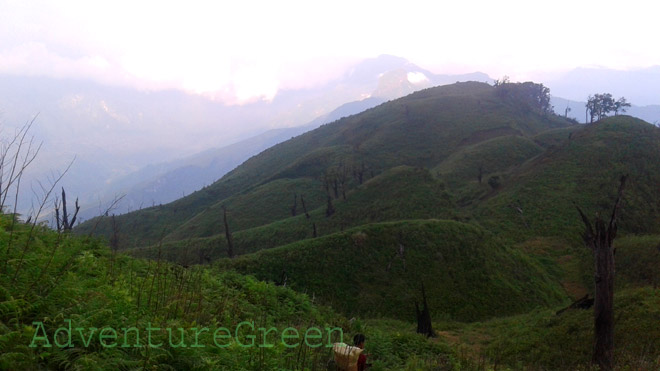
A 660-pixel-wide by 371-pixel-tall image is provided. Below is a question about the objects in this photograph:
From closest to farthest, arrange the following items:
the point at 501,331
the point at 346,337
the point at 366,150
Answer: the point at 346,337
the point at 501,331
the point at 366,150

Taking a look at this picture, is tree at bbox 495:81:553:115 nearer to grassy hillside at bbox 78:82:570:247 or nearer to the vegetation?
grassy hillside at bbox 78:82:570:247

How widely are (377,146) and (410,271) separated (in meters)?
81.2

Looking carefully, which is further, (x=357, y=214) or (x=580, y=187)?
(x=357, y=214)

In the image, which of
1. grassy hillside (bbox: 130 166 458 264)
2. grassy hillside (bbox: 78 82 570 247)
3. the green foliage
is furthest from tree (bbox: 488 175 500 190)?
the green foliage

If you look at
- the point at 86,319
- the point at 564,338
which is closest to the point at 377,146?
the point at 564,338

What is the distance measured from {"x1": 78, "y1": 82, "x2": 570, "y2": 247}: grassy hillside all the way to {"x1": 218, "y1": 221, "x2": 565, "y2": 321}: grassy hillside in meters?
49.4

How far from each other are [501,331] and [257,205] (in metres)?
70.7

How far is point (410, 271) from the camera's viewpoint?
32.7 metres

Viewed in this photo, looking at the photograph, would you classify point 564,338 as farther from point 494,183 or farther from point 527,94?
A: point 527,94

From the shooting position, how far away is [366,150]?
110 m

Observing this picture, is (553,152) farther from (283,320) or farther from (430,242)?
(283,320)

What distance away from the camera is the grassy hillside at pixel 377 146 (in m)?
98.0

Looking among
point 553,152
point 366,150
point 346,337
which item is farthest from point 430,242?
point 366,150

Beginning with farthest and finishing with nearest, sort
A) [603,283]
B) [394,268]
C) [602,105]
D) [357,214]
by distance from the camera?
[602,105] → [357,214] → [394,268] → [603,283]
